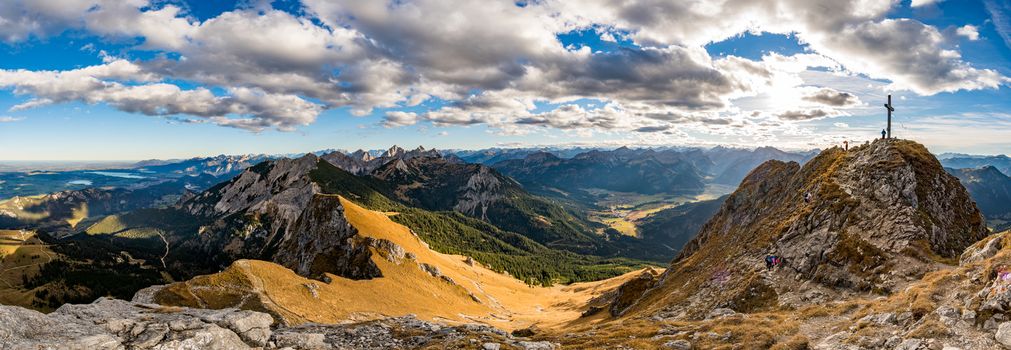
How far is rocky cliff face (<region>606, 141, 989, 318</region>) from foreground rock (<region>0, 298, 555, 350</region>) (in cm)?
3840

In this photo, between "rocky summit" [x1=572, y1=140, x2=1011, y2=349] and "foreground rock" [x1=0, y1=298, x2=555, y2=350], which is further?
"rocky summit" [x1=572, y1=140, x2=1011, y2=349]

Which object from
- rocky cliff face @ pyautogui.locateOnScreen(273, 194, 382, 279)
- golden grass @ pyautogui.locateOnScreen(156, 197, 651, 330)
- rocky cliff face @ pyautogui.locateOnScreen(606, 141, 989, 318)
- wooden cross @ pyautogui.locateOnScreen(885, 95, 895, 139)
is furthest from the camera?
rocky cliff face @ pyautogui.locateOnScreen(273, 194, 382, 279)

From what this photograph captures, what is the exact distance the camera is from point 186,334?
3031 cm

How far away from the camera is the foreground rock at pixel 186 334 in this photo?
1058 inches

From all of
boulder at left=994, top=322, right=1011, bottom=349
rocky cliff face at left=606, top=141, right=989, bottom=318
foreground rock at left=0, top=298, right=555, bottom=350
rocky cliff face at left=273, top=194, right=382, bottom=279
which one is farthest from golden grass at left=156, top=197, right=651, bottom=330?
boulder at left=994, top=322, right=1011, bottom=349

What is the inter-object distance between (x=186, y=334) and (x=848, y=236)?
79779 mm

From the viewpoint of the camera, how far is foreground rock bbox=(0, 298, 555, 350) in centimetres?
2688

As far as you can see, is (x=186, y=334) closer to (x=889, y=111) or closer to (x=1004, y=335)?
(x=1004, y=335)

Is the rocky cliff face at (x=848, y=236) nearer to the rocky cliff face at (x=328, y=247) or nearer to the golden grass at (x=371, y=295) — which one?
the golden grass at (x=371, y=295)

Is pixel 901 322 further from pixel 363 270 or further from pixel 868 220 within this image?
pixel 363 270

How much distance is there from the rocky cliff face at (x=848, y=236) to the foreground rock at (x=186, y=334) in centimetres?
3840

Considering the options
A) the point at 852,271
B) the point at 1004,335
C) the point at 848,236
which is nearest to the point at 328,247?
the point at 848,236

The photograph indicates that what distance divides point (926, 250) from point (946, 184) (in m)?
22.8

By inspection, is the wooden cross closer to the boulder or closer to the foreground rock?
the boulder
